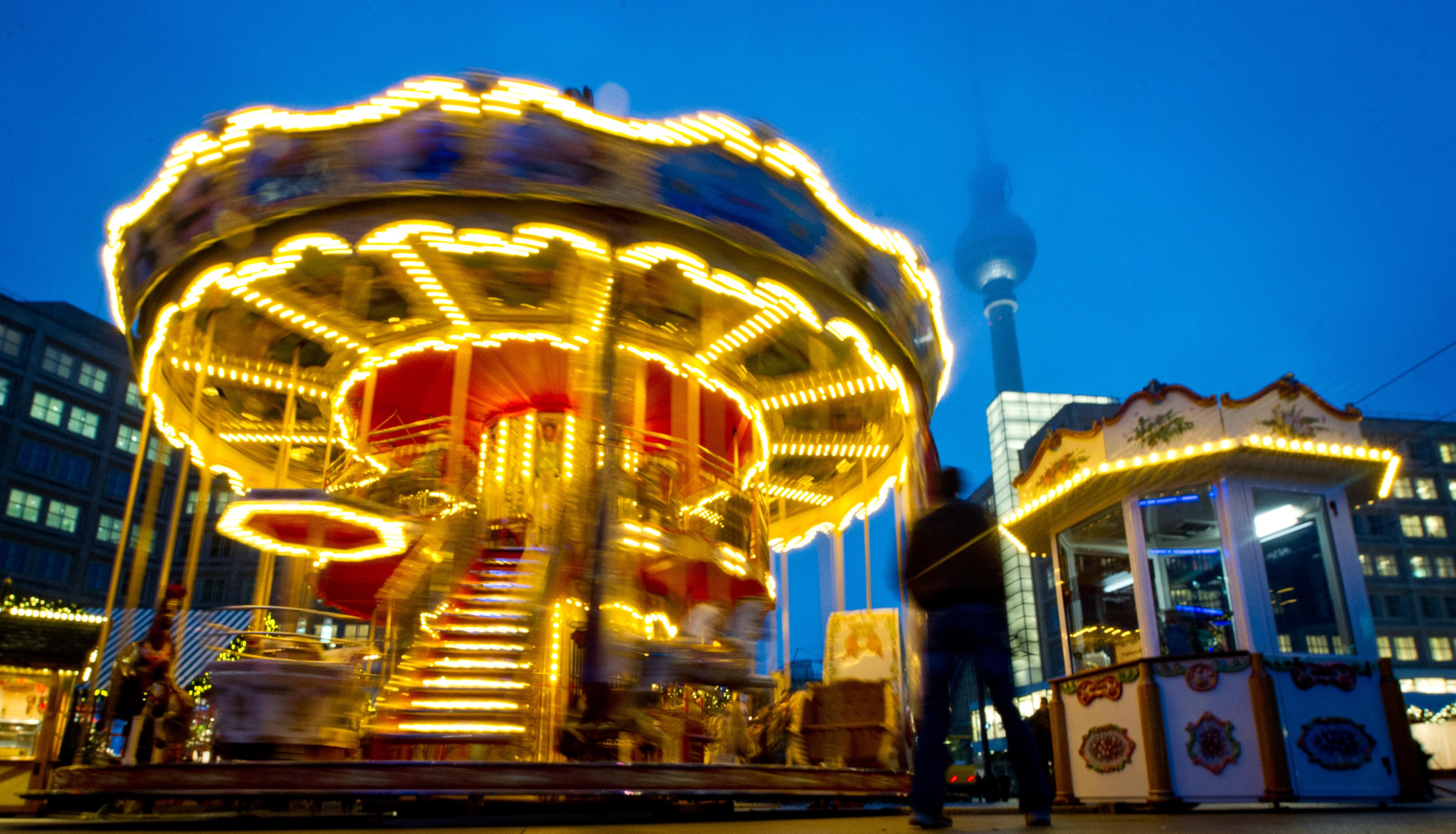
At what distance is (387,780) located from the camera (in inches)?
222

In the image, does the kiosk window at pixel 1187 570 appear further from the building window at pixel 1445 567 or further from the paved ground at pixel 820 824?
the building window at pixel 1445 567

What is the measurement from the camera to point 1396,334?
3930 inches

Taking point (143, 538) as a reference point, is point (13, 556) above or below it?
above

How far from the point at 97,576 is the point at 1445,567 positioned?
67.1m

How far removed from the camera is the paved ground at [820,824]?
4.12 meters

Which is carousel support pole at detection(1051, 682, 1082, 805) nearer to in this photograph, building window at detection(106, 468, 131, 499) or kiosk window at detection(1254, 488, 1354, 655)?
kiosk window at detection(1254, 488, 1354, 655)

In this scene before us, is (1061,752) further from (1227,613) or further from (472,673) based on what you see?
(472,673)

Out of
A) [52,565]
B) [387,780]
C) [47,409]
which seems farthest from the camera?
[47,409]

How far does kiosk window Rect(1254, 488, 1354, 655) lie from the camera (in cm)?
926

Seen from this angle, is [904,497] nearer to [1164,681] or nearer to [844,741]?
[844,741]

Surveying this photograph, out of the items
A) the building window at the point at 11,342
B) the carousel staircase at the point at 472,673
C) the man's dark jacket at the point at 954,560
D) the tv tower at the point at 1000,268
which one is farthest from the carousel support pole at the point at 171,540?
the tv tower at the point at 1000,268

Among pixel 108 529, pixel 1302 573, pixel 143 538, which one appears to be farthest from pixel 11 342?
pixel 1302 573

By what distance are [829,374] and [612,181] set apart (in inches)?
185

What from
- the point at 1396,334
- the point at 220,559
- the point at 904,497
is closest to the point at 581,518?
the point at 904,497
